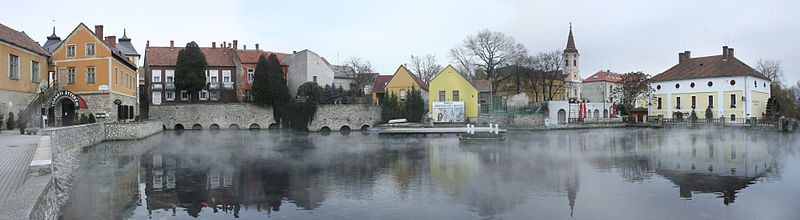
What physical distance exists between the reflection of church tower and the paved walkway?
54.3 m

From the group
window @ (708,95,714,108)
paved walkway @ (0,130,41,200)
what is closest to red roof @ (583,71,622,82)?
window @ (708,95,714,108)

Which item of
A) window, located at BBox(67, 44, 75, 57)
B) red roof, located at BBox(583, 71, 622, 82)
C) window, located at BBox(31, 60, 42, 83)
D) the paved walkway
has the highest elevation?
red roof, located at BBox(583, 71, 622, 82)

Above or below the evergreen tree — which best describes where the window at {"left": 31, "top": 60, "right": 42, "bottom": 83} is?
below

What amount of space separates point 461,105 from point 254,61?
2057 cm

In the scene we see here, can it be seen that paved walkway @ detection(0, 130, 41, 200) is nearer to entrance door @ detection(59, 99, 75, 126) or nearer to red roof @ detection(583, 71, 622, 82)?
entrance door @ detection(59, 99, 75, 126)

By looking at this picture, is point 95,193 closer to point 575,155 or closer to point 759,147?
point 575,155

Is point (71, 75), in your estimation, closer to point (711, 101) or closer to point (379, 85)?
point (379, 85)

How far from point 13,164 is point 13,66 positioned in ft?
49.0

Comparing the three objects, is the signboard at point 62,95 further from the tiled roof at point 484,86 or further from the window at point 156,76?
the tiled roof at point 484,86

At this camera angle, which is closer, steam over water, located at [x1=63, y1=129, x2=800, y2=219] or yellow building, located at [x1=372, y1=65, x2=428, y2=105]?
steam over water, located at [x1=63, y1=129, x2=800, y2=219]

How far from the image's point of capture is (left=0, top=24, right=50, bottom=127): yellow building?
778 inches

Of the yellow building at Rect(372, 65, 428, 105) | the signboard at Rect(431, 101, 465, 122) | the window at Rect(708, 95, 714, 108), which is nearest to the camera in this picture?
the signboard at Rect(431, 101, 465, 122)

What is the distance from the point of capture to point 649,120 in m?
44.2

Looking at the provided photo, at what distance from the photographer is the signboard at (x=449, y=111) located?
39.2 m
